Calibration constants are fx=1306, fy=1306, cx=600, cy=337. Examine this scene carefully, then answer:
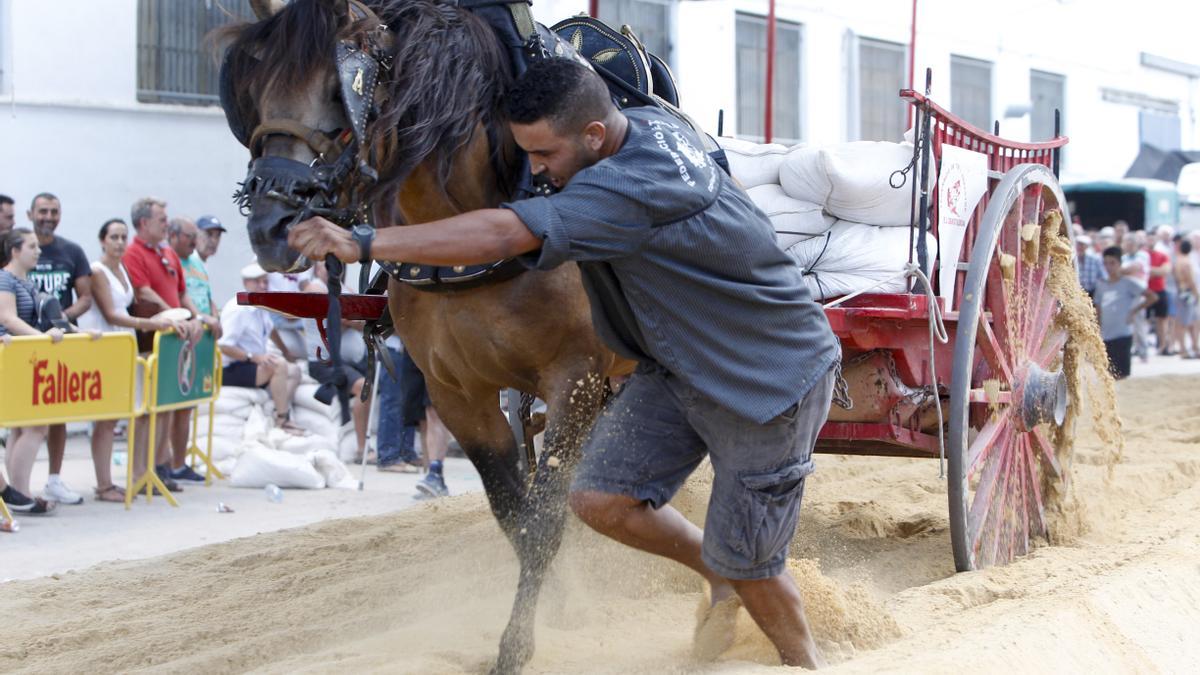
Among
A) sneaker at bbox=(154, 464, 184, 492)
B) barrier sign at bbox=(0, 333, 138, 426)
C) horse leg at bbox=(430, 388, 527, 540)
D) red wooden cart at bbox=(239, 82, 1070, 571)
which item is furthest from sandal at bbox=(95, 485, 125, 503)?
horse leg at bbox=(430, 388, 527, 540)

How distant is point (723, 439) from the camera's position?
10.3 feet

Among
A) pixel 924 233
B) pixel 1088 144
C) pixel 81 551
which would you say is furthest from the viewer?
pixel 1088 144

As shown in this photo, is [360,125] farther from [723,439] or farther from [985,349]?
[985,349]

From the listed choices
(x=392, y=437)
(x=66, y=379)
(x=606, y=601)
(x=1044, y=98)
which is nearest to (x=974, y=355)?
(x=606, y=601)

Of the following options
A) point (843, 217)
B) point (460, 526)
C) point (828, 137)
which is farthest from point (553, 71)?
point (828, 137)

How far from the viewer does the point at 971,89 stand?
17.9m

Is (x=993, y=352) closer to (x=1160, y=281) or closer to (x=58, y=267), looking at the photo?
(x=58, y=267)

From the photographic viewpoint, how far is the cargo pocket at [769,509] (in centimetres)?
313

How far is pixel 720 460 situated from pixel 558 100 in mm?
956

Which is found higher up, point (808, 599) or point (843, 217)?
point (843, 217)

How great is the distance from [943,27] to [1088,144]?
5.04 meters

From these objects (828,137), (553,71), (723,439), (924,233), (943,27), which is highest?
(943,27)

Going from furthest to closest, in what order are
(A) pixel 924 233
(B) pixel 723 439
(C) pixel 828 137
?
1. (C) pixel 828 137
2. (A) pixel 924 233
3. (B) pixel 723 439

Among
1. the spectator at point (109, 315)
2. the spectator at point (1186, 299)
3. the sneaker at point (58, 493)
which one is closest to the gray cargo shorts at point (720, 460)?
the spectator at point (109, 315)
